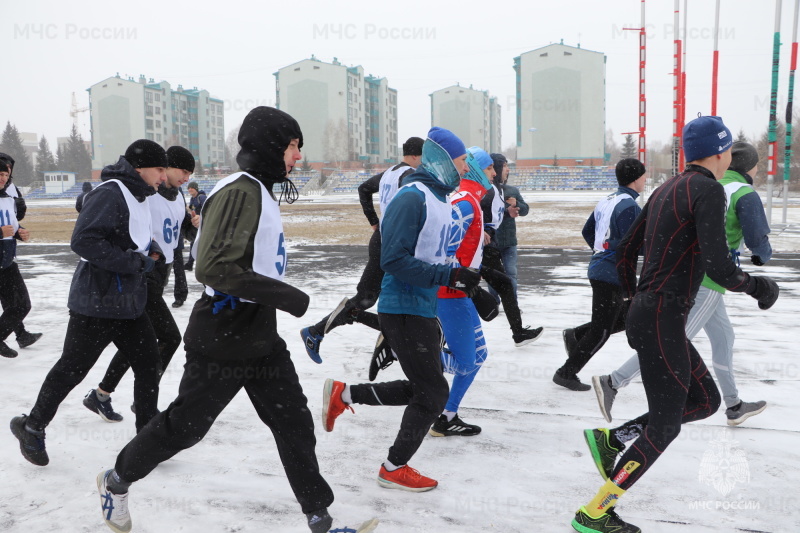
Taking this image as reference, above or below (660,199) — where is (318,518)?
below

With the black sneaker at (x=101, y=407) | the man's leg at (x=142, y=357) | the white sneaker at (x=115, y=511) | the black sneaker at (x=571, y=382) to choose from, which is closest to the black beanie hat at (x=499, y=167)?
the black sneaker at (x=571, y=382)

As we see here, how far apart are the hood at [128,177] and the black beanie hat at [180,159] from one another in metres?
1.00

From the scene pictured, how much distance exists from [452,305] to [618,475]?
1449 mm

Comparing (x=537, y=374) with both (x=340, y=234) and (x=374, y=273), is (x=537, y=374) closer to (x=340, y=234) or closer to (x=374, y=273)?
(x=374, y=273)

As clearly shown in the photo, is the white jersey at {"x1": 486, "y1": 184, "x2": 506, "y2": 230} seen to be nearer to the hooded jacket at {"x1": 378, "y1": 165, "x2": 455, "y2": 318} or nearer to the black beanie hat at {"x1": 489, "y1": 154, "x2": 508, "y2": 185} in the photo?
the black beanie hat at {"x1": 489, "y1": 154, "x2": 508, "y2": 185}

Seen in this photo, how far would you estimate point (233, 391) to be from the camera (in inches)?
103

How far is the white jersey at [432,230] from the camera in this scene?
3.19 metres

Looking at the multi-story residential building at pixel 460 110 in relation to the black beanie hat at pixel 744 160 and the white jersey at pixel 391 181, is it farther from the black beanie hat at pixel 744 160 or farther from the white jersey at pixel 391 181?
the black beanie hat at pixel 744 160

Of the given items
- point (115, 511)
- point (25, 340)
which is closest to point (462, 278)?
point (115, 511)

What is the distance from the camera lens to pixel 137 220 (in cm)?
359

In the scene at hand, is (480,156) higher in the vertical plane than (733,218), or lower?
higher

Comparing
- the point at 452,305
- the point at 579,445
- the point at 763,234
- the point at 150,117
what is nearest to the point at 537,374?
the point at 579,445

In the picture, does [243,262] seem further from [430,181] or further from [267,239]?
[430,181]

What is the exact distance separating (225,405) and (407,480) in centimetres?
116
